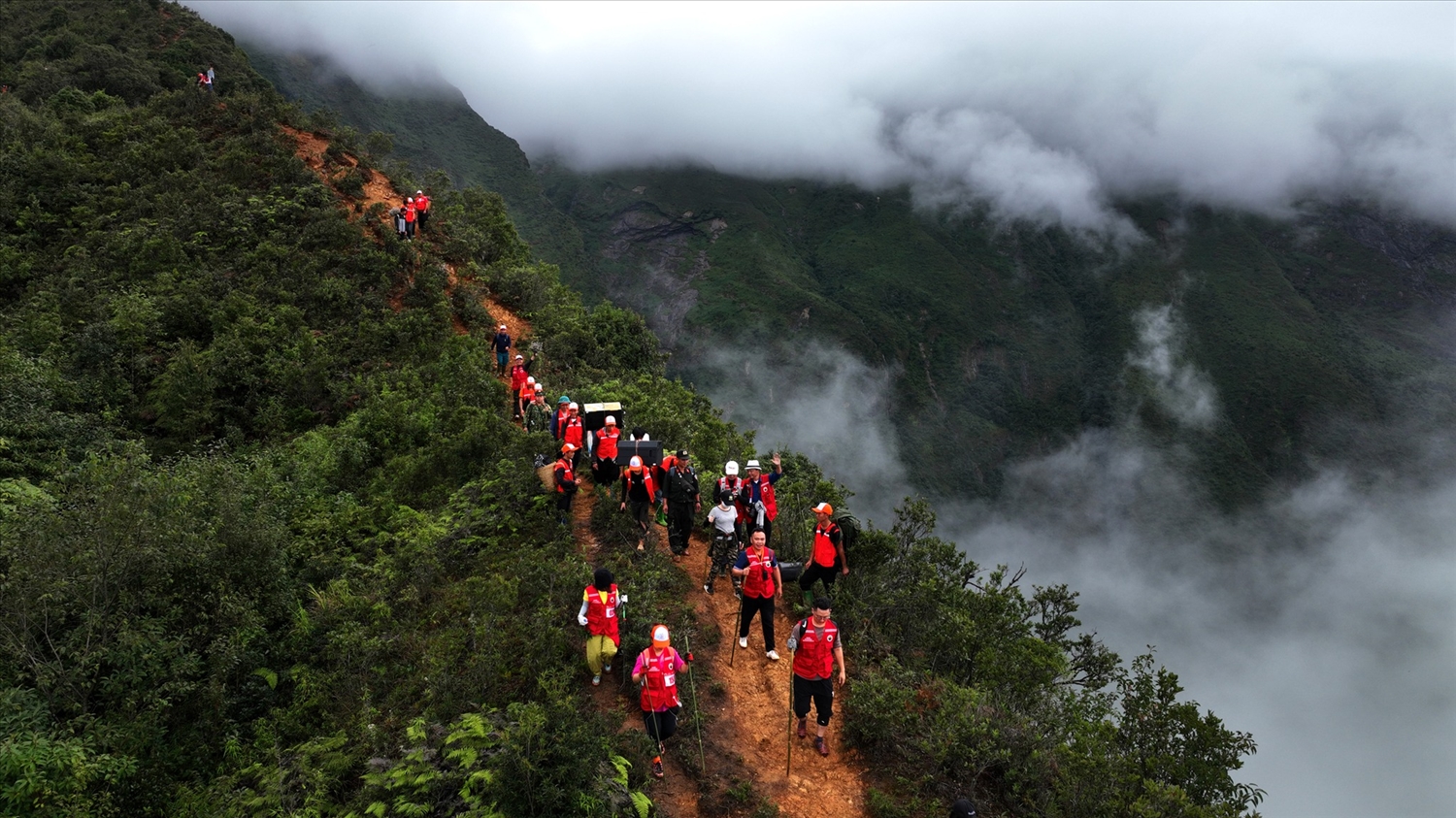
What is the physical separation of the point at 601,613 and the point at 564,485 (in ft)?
11.5

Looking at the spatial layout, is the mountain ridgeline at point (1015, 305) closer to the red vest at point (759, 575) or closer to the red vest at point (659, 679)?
the red vest at point (759, 575)

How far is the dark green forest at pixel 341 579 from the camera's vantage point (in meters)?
7.47

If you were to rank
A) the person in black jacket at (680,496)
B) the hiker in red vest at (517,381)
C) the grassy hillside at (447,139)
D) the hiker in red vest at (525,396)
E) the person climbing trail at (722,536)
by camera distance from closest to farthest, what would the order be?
the person climbing trail at (722,536) → the person in black jacket at (680,496) → the hiker in red vest at (525,396) → the hiker in red vest at (517,381) → the grassy hillside at (447,139)

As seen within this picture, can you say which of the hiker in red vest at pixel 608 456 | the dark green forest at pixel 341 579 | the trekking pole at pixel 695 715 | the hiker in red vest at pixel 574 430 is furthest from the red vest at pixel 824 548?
the hiker in red vest at pixel 574 430

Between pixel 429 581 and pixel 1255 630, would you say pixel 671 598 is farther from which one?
pixel 1255 630

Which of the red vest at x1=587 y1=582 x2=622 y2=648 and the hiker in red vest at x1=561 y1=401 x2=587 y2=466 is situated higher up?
the hiker in red vest at x1=561 y1=401 x2=587 y2=466

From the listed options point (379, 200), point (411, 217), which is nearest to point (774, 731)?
point (411, 217)

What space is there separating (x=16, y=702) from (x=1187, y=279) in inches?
7112

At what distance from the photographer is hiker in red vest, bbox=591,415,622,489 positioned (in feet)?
40.7

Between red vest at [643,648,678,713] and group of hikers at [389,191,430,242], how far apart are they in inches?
740

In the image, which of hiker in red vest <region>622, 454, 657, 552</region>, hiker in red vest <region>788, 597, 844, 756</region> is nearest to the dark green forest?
hiker in red vest <region>622, 454, 657, 552</region>

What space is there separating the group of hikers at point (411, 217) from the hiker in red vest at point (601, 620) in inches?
690

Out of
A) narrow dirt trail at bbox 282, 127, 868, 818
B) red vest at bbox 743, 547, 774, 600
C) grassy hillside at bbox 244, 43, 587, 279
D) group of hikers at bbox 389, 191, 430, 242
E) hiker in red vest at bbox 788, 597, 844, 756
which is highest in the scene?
grassy hillside at bbox 244, 43, 587, 279

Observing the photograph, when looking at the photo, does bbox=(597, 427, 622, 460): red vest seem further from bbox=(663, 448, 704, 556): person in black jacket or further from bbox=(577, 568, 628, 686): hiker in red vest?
bbox=(577, 568, 628, 686): hiker in red vest
